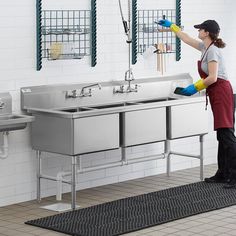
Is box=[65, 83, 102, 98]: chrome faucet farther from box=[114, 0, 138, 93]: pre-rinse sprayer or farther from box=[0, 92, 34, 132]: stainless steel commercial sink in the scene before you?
box=[0, 92, 34, 132]: stainless steel commercial sink

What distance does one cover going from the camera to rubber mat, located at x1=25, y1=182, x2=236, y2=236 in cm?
591

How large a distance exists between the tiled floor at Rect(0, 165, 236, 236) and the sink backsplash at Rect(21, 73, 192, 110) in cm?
82

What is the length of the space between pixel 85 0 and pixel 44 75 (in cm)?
83

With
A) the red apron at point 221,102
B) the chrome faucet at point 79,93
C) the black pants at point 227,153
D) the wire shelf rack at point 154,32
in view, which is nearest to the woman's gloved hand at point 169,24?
the wire shelf rack at point 154,32

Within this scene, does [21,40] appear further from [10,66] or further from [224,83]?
[224,83]

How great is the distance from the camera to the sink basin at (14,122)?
242 inches

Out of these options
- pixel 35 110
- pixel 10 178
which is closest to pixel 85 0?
pixel 35 110

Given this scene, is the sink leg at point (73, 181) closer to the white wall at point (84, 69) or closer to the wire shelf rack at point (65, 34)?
the white wall at point (84, 69)

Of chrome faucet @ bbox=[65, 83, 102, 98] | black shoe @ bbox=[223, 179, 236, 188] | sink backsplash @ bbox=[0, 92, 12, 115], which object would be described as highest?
chrome faucet @ bbox=[65, 83, 102, 98]

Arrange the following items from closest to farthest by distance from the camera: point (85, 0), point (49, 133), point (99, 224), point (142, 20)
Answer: point (99, 224) → point (49, 133) → point (85, 0) → point (142, 20)

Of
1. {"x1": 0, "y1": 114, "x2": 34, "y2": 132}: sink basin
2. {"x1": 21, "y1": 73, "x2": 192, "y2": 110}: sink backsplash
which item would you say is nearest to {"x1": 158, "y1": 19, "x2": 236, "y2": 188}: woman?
{"x1": 21, "y1": 73, "x2": 192, "y2": 110}: sink backsplash

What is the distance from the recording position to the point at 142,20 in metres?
7.71

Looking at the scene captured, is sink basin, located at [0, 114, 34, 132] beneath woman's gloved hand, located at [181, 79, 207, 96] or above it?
beneath

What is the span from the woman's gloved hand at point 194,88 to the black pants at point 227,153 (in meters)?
0.43
